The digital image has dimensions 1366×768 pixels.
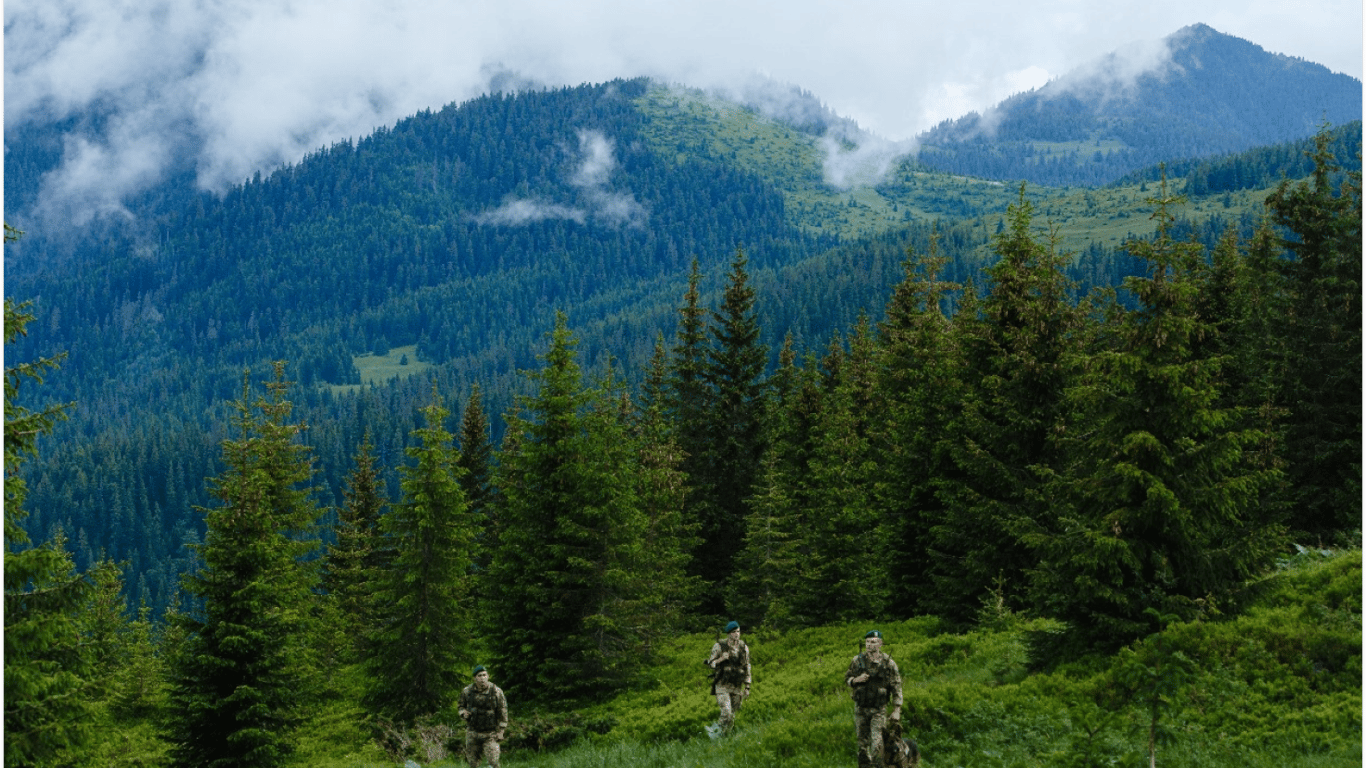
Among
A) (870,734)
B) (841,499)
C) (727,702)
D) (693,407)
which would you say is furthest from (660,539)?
(870,734)

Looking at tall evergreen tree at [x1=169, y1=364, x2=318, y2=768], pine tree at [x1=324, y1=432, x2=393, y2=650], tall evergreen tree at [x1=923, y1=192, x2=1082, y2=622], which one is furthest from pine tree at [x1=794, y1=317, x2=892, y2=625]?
pine tree at [x1=324, y1=432, x2=393, y2=650]

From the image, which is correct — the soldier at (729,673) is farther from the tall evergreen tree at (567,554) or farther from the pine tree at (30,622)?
the pine tree at (30,622)

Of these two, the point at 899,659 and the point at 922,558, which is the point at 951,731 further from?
the point at 922,558

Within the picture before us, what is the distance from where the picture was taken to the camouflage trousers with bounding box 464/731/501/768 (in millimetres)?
17078

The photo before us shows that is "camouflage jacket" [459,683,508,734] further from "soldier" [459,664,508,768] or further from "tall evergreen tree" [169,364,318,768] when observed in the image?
"tall evergreen tree" [169,364,318,768]

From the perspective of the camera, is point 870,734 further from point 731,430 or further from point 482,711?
point 731,430

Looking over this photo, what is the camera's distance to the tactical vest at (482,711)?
17125 millimetres

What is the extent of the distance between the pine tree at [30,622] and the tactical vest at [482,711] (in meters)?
6.52

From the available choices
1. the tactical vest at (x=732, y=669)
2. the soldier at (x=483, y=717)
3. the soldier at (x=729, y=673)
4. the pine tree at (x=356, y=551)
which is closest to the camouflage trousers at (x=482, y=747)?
the soldier at (x=483, y=717)

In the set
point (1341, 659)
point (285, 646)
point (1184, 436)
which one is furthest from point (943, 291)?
point (285, 646)

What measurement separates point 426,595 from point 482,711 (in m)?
11.4

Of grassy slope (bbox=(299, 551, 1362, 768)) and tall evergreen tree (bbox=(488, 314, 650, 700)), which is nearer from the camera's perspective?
grassy slope (bbox=(299, 551, 1362, 768))

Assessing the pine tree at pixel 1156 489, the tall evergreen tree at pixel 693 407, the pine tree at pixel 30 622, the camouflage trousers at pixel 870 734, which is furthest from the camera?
the tall evergreen tree at pixel 693 407

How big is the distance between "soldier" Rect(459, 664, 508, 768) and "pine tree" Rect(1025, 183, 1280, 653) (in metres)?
11.2
